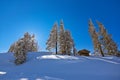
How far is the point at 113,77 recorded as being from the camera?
18.2 metres

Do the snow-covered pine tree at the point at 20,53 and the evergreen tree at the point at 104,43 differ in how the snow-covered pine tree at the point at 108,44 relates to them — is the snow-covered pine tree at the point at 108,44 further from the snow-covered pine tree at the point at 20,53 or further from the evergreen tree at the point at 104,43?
the snow-covered pine tree at the point at 20,53

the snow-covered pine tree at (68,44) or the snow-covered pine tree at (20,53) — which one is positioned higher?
the snow-covered pine tree at (68,44)

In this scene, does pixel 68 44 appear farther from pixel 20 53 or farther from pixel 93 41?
pixel 20 53

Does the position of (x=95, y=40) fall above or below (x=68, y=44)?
above

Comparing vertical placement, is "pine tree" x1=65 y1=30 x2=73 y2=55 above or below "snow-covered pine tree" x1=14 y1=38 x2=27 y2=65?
above

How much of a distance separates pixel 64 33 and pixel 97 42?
11792 mm

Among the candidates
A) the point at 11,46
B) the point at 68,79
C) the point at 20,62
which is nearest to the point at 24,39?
the point at 20,62

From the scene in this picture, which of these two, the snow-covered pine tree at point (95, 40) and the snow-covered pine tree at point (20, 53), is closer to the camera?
the snow-covered pine tree at point (20, 53)

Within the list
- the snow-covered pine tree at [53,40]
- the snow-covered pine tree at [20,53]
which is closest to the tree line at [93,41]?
the snow-covered pine tree at [53,40]

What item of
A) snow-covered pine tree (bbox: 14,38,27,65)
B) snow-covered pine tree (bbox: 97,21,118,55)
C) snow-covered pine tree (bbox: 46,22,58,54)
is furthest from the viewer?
snow-covered pine tree (bbox: 46,22,58,54)

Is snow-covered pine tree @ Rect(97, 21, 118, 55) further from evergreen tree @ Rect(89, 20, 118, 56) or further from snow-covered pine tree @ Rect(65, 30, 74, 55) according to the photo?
snow-covered pine tree @ Rect(65, 30, 74, 55)

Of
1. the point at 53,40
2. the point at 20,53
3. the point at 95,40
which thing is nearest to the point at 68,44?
the point at 53,40

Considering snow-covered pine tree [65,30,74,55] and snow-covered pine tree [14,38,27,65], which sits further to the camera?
snow-covered pine tree [65,30,74,55]

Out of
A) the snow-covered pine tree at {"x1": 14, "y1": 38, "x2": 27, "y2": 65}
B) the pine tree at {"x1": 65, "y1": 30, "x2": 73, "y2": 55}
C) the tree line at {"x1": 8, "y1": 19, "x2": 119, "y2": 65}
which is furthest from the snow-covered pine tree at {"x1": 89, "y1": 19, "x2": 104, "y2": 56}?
the snow-covered pine tree at {"x1": 14, "y1": 38, "x2": 27, "y2": 65}
